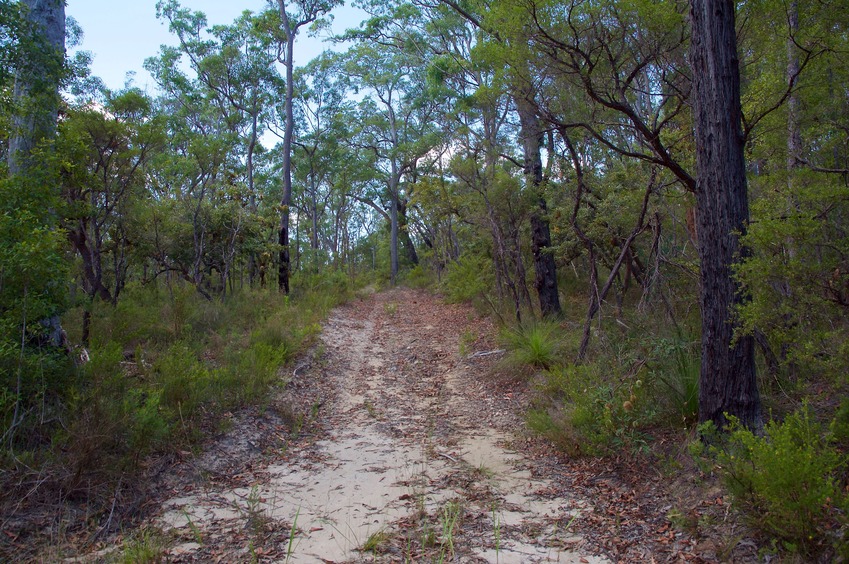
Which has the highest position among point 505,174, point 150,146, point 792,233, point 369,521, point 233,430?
point 150,146

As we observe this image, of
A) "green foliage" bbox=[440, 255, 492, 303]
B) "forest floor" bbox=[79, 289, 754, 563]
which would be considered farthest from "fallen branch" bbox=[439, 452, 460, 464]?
"green foliage" bbox=[440, 255, 492, 303]

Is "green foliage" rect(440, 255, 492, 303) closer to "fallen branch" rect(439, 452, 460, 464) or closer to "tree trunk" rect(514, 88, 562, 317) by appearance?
"tree trunk" rect(514, 88, 562, 317)

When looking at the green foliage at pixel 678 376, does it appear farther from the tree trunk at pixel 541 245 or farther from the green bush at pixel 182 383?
the green bush at pixel 182 383

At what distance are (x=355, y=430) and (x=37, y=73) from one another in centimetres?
523

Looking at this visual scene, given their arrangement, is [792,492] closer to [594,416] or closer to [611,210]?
[594,416]

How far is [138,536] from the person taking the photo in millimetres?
3852

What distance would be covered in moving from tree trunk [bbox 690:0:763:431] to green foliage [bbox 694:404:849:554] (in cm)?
97

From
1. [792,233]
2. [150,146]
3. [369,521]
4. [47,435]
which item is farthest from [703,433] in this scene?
[150,146]

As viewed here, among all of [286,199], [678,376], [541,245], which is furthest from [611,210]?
[286,199]

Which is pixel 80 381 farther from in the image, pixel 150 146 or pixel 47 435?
pixel 150 146

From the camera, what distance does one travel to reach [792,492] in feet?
10.1

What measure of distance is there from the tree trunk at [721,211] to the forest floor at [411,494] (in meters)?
0.91

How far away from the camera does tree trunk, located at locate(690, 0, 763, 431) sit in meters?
4.38

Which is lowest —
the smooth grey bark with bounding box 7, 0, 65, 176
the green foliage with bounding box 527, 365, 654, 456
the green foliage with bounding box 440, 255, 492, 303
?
the green foliage with bounding box 527, 365, 654, 456
